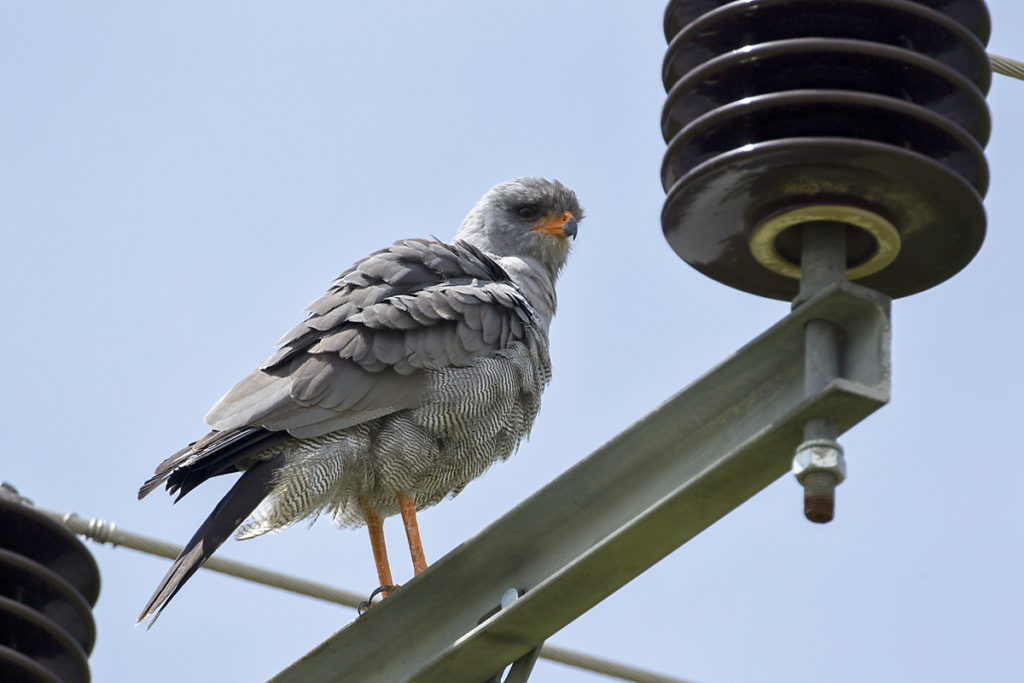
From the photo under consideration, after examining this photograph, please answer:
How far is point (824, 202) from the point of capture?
12.4ft

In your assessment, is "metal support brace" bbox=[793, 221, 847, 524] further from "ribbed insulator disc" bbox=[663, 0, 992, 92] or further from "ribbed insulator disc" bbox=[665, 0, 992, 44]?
"ribbed insulator disc" bbox=[665, 0, 992, 44]

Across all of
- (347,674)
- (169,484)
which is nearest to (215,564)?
(169,484)

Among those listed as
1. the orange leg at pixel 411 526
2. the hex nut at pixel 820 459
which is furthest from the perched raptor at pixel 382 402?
the hex nut at pixel 820 459

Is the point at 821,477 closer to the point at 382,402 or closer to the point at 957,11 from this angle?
the point at 957,11

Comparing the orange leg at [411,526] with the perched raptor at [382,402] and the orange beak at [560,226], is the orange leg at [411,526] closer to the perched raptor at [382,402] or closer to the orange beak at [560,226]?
the perched raptor at [382,402]

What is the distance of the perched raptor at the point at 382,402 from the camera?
6.48 m

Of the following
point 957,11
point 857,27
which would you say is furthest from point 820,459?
point 957,11

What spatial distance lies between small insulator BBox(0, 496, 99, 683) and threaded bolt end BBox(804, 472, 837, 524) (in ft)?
7.47

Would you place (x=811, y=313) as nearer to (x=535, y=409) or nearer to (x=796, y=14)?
(x=796, y=14)

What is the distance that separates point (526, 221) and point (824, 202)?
210 inches

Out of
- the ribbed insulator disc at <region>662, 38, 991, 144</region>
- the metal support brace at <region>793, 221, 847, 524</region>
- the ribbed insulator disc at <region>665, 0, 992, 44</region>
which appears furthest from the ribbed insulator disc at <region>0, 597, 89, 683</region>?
the ribbed insulator disc at <region>665, 0, 992, 44</region>

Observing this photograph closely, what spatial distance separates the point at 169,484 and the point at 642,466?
3.06 metres

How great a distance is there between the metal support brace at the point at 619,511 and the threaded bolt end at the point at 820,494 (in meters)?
0.14

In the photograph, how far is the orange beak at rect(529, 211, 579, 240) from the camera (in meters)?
8.99
